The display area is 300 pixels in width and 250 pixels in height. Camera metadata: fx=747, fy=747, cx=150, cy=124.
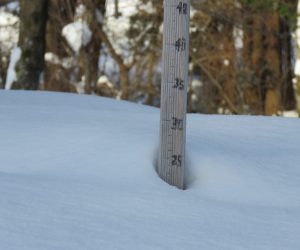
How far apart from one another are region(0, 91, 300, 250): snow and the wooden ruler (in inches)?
3.7

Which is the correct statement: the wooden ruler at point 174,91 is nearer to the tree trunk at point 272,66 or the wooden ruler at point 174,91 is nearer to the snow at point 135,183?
the snow at point 135,183

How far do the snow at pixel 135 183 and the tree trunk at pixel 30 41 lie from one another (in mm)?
4850

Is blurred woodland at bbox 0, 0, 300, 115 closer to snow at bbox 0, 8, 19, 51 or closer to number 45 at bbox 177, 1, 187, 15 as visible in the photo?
snow at bbox 0, 8, 19, 51

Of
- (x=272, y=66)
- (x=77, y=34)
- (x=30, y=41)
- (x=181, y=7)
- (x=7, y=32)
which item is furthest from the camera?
(x=7, y=32)

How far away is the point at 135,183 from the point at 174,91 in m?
0.53

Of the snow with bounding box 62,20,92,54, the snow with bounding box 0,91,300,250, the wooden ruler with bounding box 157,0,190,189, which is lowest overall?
the snow with bounding box 0,91,300,250

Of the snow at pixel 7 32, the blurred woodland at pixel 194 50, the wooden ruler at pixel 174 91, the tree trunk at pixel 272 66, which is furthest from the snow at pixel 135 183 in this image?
the snow at pixel 7 32

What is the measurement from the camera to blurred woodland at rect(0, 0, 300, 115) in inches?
553

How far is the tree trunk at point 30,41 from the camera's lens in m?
10.0

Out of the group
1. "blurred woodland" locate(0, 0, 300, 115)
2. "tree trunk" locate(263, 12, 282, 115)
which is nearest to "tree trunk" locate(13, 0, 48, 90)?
"blurred woodland" locate(0, 0, 300, 115)

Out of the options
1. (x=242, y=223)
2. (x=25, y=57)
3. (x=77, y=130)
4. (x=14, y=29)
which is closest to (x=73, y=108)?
(x=77, y=130)

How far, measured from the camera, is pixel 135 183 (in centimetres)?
337

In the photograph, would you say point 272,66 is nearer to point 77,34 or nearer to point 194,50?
point 194,50

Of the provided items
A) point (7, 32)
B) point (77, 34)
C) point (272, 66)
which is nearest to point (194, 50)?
point (272, 66)
